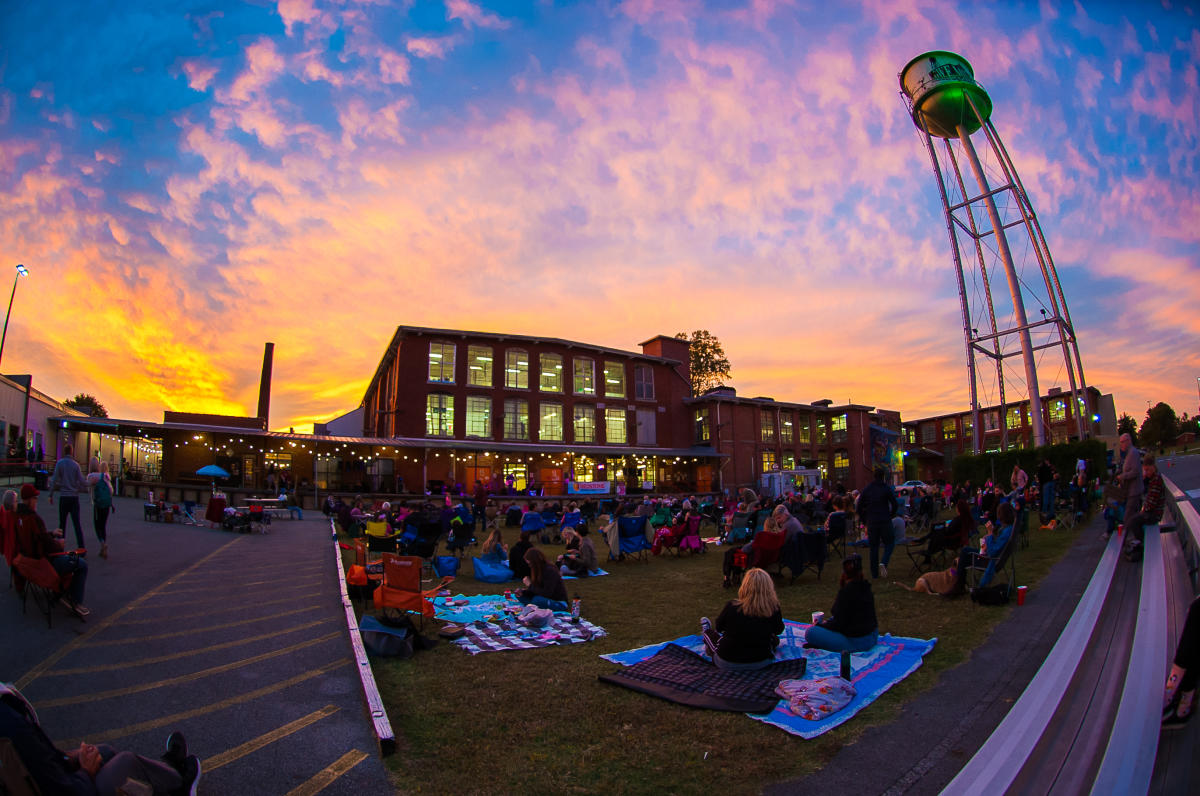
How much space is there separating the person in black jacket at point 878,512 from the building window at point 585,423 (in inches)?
1199

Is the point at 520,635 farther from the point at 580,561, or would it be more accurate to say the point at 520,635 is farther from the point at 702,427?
the point at 702,427

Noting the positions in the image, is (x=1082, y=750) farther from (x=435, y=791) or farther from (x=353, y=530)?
(x=353, y=530)

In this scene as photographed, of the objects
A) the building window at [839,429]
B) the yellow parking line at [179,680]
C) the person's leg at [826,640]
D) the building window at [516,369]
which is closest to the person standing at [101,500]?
the yellow parking line at [179,680]

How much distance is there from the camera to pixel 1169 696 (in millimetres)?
2945

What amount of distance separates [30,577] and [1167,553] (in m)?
12.7

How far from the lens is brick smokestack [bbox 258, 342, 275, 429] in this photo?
2016 inches

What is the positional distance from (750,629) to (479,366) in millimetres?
33449

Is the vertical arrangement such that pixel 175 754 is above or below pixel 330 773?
above

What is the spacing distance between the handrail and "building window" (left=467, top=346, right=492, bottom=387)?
111 ft

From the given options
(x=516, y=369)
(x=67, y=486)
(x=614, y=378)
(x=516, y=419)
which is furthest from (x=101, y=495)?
(x=614, y=378)

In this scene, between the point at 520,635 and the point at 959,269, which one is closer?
the point at 520,635

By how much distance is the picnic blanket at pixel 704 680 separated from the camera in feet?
15.4

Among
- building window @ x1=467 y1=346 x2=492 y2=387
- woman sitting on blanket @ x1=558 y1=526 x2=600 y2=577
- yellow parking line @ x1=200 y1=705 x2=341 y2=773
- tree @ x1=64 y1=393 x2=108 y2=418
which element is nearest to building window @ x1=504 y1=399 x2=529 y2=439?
building window @ x1=467 y1=346 x2=492 y2=387

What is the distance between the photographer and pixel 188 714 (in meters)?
4.38
